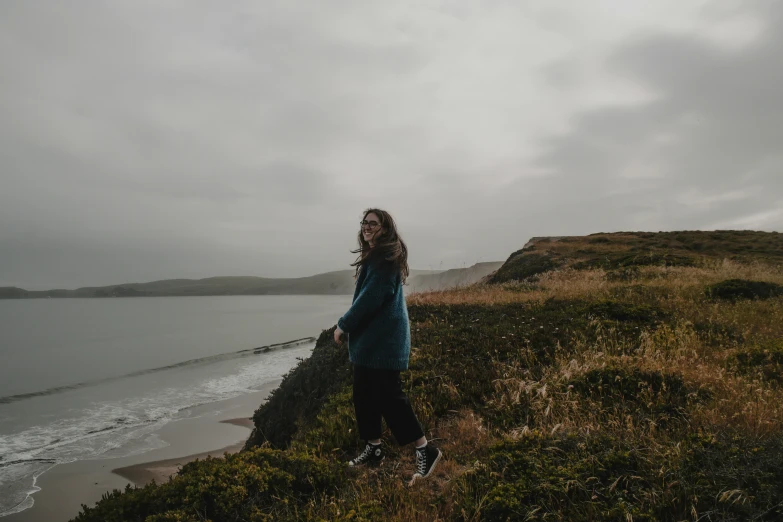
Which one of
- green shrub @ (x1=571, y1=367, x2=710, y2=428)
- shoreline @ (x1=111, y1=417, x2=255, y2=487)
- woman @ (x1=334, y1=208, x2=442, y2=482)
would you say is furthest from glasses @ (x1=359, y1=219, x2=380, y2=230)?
shoreline @ (x1=111, y1=417, x2=255, y2=487)

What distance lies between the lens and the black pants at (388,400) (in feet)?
14.3

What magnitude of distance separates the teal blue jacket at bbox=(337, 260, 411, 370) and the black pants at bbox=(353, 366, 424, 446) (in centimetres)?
13

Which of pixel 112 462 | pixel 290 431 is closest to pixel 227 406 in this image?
pixel 112 462

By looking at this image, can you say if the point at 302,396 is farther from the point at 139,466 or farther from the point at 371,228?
the point at 371,228

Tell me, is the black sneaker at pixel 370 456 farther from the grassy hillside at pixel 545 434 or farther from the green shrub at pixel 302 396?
the green shrub at pixel 302 396

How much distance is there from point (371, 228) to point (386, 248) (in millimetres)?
310

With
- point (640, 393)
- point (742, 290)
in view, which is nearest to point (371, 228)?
point (640, 393)

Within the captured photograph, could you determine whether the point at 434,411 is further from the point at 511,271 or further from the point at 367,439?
the point at 511,271

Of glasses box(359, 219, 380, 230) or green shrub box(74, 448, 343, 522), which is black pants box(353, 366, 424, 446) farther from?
glasses box(359, 219, 380, 230)

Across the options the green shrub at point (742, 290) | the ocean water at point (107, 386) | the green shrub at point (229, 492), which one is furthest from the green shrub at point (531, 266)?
the green shrub at point (229, 492)

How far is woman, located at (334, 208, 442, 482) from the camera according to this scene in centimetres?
429

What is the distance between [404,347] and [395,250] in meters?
1.05

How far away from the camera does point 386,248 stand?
436cm

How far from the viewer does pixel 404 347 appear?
14.6 ft
